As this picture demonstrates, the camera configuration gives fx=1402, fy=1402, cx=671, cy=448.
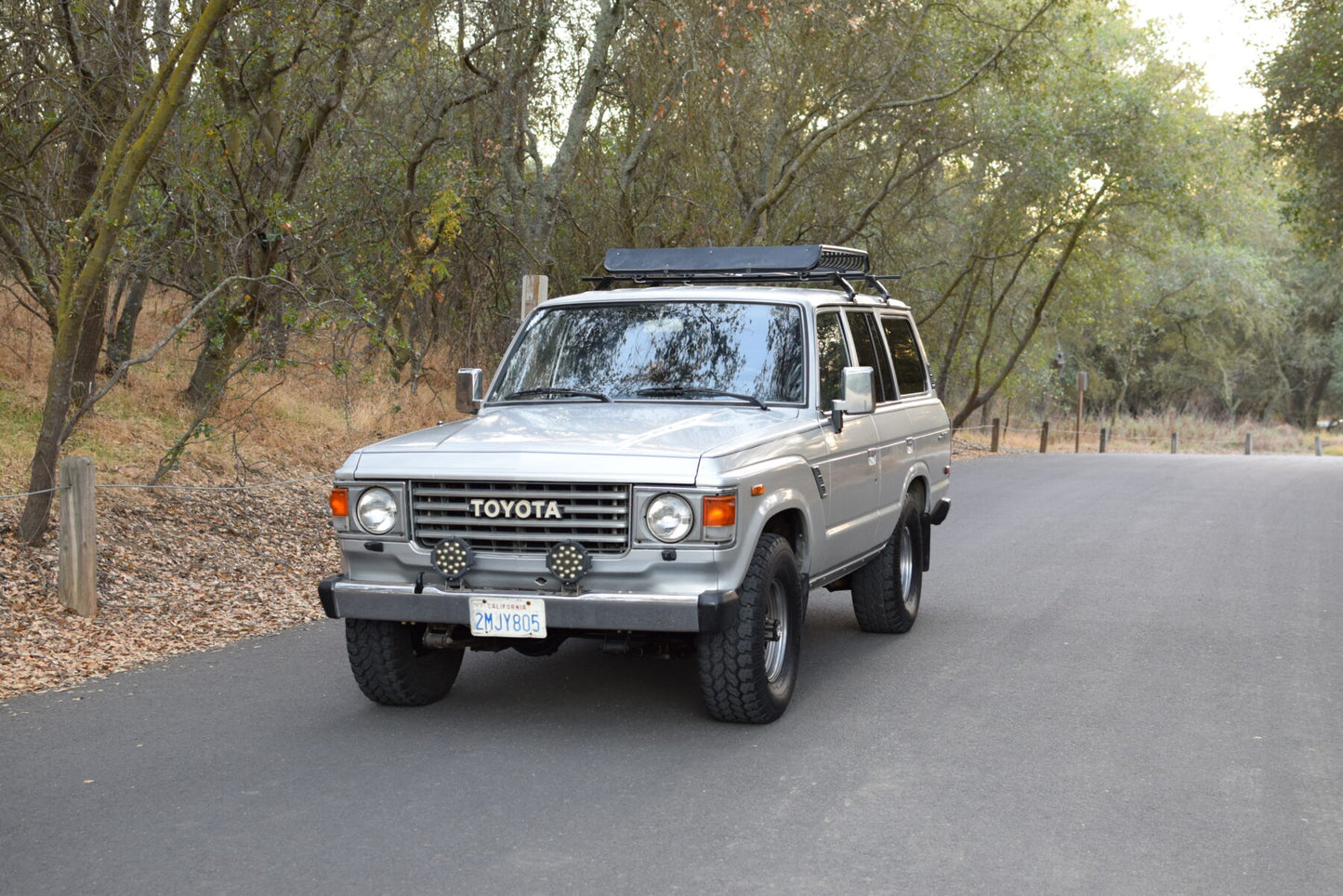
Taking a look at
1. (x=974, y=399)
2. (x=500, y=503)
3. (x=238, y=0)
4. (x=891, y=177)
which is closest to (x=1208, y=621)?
(x=500, y=503)

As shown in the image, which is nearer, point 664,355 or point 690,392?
point 690,392

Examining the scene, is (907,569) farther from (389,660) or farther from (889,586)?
(389,660)

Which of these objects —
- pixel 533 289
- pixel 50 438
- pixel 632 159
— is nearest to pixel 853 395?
pixel 50 438

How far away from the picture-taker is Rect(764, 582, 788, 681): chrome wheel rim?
6.51 metres

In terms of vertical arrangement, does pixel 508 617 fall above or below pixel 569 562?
below

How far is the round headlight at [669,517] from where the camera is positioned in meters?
5.88

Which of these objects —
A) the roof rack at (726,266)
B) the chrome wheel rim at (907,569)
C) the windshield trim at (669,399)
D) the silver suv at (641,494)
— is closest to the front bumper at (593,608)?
the silver suv at (641,494)

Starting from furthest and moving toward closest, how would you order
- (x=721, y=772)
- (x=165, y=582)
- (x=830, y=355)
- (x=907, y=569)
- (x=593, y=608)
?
1. (x=165, y=582)
2. (x=907, y=569)
3. (x=830, y=355)
4. (x=593, y=608)
5. (x=721, y=772)

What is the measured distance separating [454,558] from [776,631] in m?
1.57

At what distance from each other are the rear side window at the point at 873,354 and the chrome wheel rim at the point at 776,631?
2.04 metres

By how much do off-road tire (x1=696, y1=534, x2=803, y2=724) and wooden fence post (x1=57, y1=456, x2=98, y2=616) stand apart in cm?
426

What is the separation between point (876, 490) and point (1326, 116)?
18.3 meters

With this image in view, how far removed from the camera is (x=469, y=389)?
291 inches

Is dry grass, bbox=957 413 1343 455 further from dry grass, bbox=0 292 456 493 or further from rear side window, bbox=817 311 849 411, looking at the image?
rear side window, bbox=817 311 849 411
